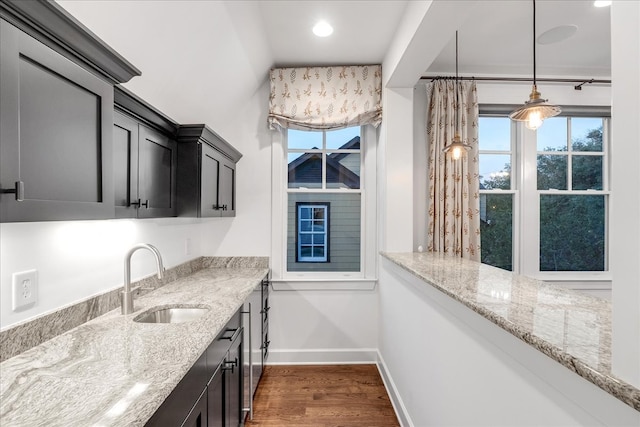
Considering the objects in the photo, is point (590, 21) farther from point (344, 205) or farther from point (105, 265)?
point (105, 265)

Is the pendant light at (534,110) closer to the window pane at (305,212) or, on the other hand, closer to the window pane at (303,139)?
the window pane at (303,139)

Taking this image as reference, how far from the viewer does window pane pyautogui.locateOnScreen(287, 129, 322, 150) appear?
327cm

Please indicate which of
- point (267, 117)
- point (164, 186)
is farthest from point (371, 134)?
point (164, 186)

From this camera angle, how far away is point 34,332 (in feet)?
4.08

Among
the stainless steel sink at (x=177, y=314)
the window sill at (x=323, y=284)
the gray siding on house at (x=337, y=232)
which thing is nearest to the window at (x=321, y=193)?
the gray siding on house at (x=337, y=232)

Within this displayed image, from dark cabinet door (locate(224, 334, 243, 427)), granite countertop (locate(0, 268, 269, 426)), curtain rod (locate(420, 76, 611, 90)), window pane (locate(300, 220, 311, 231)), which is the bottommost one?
dark cabinet door (locate(224, 334, 243, 427))

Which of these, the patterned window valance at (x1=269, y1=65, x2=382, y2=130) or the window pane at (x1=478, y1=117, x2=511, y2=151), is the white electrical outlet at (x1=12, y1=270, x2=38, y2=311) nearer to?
the patterned window valance at (x1=269, y1=65, x2=382, y2=130)

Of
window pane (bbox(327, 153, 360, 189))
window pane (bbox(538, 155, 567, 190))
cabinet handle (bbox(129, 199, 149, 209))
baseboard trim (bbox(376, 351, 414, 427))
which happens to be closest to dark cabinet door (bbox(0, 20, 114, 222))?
cabinet handle (bbox(129, 199, 149, 209))

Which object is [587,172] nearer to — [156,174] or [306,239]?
[306,239]

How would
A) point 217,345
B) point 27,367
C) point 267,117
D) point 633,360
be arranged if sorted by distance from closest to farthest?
point 633,360
point 27,367
point 217,345
point 267,117

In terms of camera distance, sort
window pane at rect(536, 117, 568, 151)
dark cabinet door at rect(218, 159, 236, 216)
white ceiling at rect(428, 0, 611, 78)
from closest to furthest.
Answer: white ceiling at rect(428, 0, 611, 78) → dark cabinet door at rect(218, 159, 236, 216) → window pane at rect(536, 117, 568, 151)

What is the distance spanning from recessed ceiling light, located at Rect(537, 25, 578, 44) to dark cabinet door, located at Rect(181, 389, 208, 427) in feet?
10.7

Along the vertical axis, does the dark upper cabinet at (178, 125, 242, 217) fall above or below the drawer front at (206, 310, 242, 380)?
above

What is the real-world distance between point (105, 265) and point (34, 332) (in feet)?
1.73
